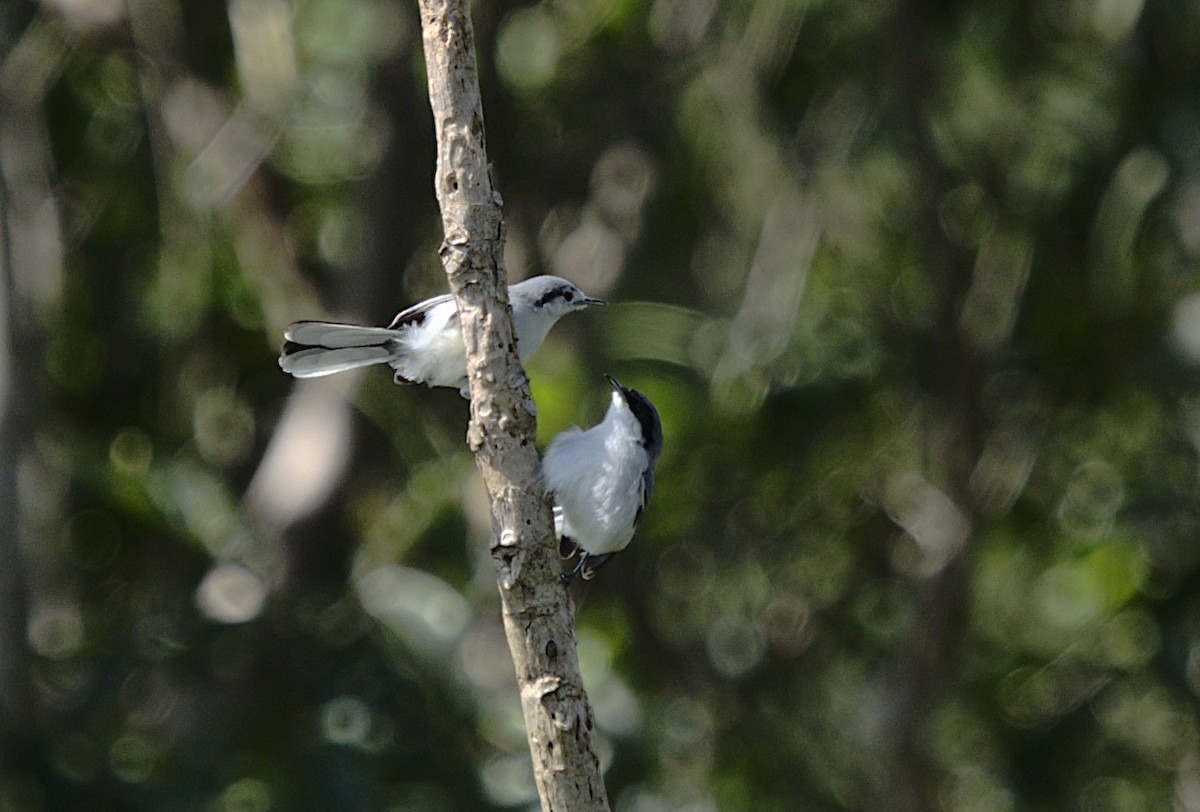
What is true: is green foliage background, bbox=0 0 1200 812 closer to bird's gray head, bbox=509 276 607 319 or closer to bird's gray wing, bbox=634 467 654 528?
bird's gray wing, bbox=634 467 654 528

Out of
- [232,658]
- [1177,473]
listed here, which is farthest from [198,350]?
[1177,473]

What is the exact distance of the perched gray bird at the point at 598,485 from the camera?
3561 mm

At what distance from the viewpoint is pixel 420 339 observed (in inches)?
136

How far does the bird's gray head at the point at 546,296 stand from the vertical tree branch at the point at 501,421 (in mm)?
934

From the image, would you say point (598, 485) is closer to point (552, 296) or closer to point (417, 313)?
point (552, 296)

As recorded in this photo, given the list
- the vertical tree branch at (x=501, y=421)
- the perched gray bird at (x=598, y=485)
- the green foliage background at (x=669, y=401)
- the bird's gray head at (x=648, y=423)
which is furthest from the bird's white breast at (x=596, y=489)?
the green foliage background at (x=669, y=401)

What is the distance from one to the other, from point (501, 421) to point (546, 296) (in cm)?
100

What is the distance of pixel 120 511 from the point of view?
6914 mm

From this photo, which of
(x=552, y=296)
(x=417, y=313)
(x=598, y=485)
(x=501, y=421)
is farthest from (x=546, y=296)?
(x=501, y=421)

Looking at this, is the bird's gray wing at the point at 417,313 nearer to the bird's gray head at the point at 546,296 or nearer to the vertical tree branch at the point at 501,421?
the bird's gray head at the point at 546,296

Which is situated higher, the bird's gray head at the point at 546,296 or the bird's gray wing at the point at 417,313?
the bird's gray head at the point at 546,296

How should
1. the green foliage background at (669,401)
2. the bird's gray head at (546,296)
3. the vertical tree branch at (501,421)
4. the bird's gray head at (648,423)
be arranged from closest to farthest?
1. the vertical tree branch at (501,421)
2. the bird's gray head at (546,296)
3. the bird's gray head at (648,423)
4. the green foliage background at (669,401)

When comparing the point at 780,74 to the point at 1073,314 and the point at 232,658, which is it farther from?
the point at 232,658

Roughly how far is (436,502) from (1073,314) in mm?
2995
